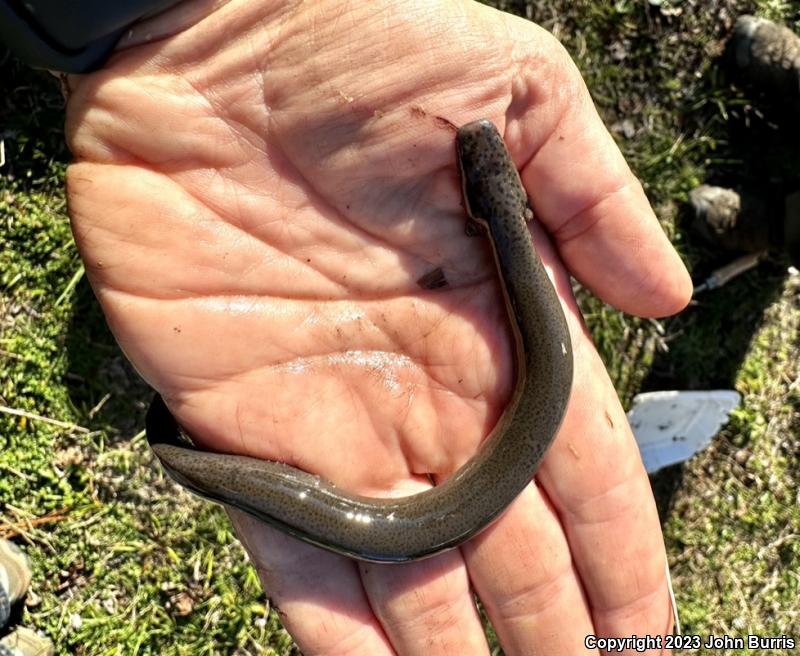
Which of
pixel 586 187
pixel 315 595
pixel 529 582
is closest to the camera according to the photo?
pixel 586 187

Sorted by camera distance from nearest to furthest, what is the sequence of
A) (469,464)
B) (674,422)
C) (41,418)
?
(469,464)
(41,418)
(674,422)

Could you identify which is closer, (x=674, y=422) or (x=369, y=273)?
(x=369, y=273)

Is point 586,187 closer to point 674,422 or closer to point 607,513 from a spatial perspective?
point 607,513

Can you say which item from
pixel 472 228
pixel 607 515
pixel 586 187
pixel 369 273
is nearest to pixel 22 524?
pixel 369 273

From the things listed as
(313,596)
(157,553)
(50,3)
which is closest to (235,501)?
(313,596)

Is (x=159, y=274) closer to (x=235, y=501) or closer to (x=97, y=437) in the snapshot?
(x=235, y=501)

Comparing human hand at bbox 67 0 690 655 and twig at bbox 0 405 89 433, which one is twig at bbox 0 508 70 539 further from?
human hand at bbox 67 0 690 655
